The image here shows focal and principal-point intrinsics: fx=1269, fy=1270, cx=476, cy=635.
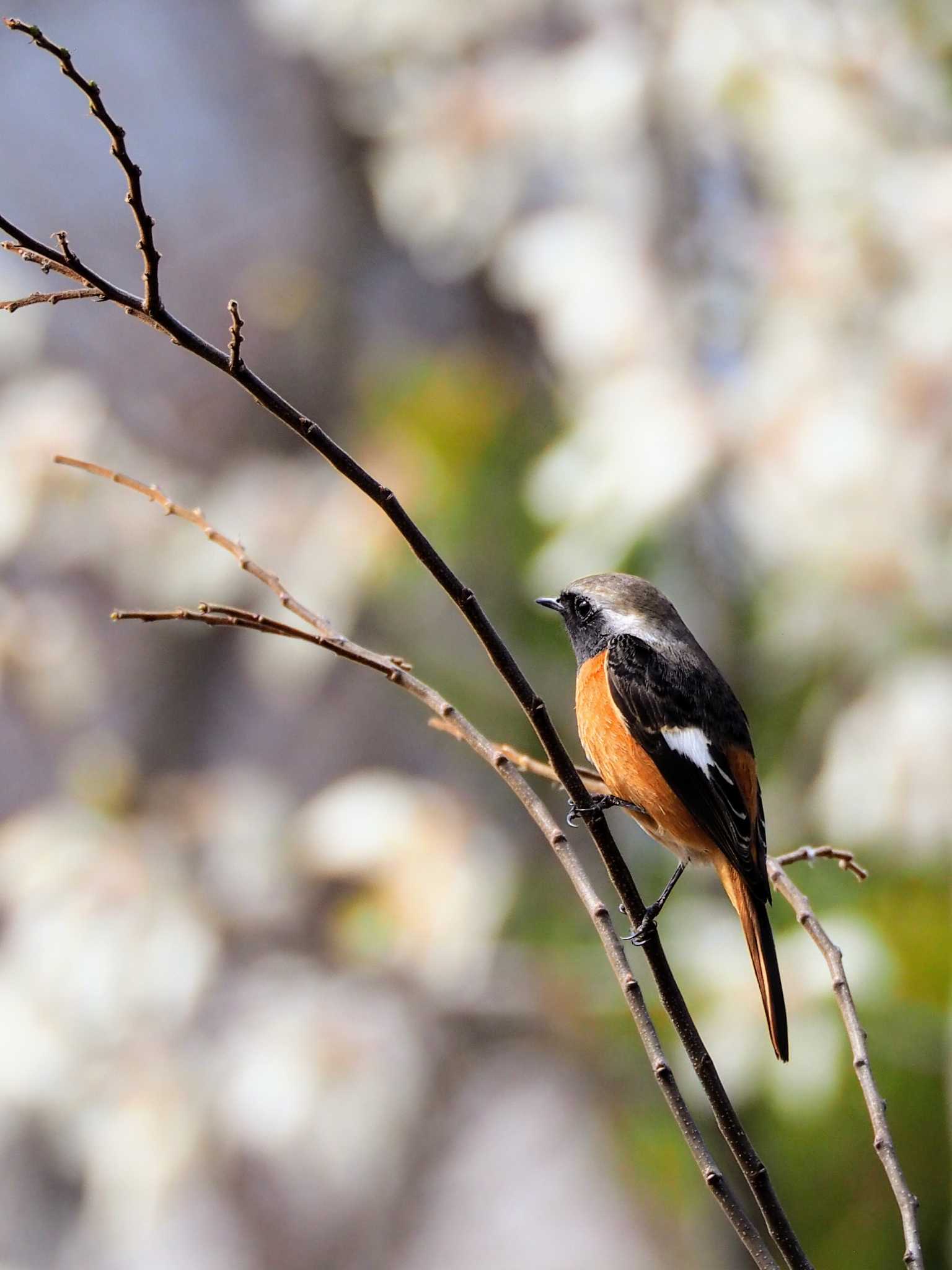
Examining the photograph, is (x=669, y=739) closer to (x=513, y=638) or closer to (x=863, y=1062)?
(x=863, y=1062)

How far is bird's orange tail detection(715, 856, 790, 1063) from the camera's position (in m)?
1.62

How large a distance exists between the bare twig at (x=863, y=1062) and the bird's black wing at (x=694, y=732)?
0.18 metres

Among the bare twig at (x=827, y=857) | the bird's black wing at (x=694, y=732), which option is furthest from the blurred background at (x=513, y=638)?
the bare twig at (x=827, y=857)

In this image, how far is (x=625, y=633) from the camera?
7.06ft

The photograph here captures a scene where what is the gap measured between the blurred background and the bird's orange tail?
1.52 metres

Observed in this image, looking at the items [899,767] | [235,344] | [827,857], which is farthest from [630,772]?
[899,767]

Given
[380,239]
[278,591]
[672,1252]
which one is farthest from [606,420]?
[672,1252]

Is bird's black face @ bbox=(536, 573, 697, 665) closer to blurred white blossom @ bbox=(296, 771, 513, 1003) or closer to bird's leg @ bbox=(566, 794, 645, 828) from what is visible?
bird's leg @ bbox=(566, 794, 645, 828)

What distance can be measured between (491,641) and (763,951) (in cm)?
76

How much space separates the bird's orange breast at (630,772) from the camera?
6.63 ft

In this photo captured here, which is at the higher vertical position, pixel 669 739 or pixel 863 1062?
pixel 669 739

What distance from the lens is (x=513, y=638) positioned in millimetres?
4953

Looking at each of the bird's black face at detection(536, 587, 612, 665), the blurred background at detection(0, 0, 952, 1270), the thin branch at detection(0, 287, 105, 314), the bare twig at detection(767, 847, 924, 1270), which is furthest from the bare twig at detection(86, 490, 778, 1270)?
the blurred background at detection(0, 0, 952, 1270)

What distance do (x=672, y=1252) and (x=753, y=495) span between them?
12.9 ft
